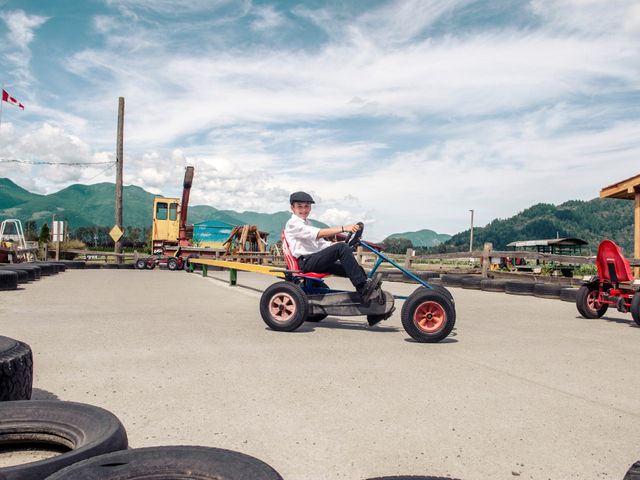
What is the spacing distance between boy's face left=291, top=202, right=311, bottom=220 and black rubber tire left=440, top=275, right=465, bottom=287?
31.9 ft

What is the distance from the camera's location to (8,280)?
11.3 m

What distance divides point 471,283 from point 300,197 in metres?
9.46

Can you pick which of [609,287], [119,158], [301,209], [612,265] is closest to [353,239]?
[301,209]

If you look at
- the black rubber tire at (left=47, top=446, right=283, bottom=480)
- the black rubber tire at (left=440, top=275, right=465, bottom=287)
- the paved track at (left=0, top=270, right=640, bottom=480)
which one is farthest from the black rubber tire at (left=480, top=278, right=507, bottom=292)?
the black rubber tire at (left=47, top=446, right=283, bottom=480)

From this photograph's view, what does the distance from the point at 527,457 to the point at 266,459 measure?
1252 mm

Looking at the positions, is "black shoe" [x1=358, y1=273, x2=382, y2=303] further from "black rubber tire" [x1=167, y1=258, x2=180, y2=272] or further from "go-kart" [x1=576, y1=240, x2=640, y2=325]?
"black rubber tire" [x1=167, y1=258, x2=180, y2=272]

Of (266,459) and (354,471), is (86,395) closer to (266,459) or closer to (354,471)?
(266,459)

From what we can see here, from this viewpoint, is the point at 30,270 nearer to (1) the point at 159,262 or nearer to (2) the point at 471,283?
(2) the point at 471,283

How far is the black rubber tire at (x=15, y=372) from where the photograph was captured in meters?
2.91

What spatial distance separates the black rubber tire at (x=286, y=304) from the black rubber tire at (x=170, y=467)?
4361 millimetres

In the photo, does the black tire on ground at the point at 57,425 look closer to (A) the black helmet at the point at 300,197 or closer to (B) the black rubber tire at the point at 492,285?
(A) the black helmet at the point at 300,197

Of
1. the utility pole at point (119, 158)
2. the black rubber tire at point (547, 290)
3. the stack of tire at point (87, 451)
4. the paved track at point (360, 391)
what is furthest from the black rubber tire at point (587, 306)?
A: the utility pole at point (119, 158)

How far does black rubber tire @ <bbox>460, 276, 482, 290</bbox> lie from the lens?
14.9m

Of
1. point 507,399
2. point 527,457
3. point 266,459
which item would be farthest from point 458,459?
point 507,399
